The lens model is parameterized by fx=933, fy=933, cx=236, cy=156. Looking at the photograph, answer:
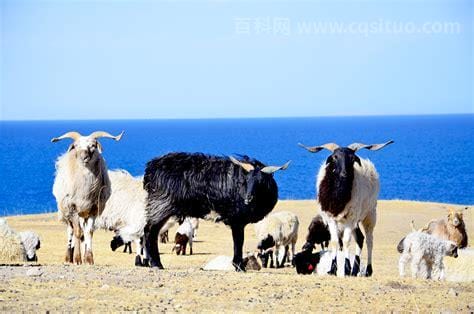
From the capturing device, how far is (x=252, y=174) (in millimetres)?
16125

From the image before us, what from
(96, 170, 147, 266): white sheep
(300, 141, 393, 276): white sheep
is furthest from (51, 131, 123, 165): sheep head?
(300, 141, 393, 276): white sheep

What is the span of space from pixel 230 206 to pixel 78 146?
10.8ft

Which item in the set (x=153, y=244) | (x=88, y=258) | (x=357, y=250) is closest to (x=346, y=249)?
(x=357, y=250)

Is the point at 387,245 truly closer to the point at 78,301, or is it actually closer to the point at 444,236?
the point at 444,236

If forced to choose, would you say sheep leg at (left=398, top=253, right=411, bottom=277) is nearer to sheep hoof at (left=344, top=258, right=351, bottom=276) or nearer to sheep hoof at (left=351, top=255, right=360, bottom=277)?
sheep hoof at (left=351, top=255, right=360, bottom=277)

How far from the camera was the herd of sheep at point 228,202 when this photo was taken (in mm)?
16188

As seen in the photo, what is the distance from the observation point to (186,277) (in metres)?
14.2

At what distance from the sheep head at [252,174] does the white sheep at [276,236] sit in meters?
7.35

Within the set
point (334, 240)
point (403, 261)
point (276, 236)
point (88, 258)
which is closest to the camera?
point (334, 240)

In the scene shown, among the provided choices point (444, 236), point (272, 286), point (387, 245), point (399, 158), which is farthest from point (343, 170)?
point (399, 158)

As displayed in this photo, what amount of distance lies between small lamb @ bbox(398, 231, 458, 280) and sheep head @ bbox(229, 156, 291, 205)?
3.10 meters

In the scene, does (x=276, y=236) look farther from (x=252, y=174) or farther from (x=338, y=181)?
(x=252, y=174)

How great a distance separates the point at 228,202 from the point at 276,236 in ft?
26.3

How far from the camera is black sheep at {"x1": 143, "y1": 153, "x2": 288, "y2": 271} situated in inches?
634
